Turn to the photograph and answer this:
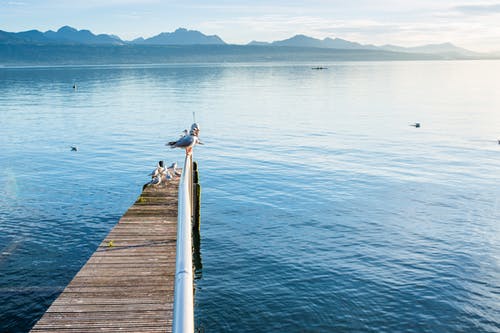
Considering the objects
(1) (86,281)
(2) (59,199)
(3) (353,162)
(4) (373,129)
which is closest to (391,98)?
(4) (373,129)

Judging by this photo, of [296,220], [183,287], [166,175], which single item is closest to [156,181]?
[166,175]

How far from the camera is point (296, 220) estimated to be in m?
29.0

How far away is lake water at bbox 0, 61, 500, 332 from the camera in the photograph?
62.9 feet

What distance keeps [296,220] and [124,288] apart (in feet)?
53.7

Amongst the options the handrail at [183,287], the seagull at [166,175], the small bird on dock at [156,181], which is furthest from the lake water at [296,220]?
the handrail at [183,287]

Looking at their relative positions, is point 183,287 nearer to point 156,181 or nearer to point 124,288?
point 124,288

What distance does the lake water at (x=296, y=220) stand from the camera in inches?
755

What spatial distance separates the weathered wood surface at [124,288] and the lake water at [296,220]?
373cm

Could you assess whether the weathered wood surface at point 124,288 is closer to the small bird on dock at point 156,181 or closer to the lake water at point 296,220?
the lake water at point 296,220

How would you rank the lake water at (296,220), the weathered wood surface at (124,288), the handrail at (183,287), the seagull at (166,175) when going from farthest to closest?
the seagull at (166,175)
the lake water at (296,220)
the weathered wood surface at (124,288)
the handrail at (183,287)

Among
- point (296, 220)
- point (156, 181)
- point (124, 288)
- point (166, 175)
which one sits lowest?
point (296, 220)

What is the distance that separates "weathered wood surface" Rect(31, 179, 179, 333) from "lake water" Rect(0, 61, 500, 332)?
373 cm

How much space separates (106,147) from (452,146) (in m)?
37.0

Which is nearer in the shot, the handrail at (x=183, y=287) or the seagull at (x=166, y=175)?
the handrail at (x=183, y=287)
